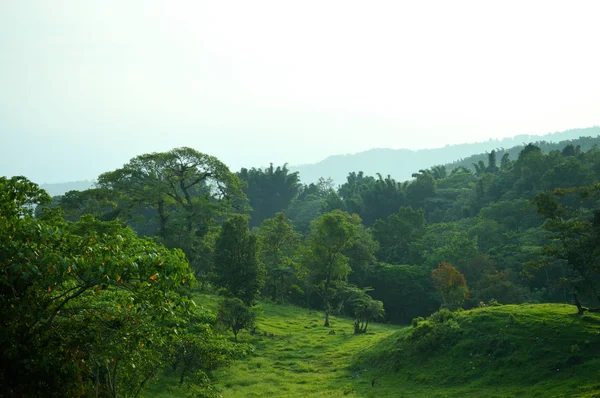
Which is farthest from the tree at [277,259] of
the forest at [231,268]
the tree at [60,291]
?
the tree at [60,291]

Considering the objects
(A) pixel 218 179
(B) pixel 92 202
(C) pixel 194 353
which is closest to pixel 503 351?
(C) pixel 194 353

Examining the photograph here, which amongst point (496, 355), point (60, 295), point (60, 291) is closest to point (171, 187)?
point (496, 355)

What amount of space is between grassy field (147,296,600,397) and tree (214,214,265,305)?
6.23 m

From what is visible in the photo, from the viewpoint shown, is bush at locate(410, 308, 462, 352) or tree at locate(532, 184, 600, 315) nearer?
tree at locate(532, 184, 600, 315)

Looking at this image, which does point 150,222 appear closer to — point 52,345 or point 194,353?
point 194,353

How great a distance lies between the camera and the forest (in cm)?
759

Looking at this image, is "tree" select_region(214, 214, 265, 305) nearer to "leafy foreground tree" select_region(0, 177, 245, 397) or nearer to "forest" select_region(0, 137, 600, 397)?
"forest" select_region(0, 137, 600, 397)

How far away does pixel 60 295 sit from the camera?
7703 mm

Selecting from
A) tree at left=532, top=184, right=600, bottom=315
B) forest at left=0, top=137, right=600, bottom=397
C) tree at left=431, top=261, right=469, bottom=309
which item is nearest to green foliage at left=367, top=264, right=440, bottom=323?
forest at left=0, top=137, right=600, bottom=397

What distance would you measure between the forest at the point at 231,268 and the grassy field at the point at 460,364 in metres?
0.45

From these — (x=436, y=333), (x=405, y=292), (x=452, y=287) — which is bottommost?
(x=405, y=292)

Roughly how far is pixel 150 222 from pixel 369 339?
5665 cm

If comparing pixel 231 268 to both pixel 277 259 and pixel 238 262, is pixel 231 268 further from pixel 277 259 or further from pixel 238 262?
pixel 277 259

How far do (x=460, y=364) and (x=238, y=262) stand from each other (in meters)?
20.1
